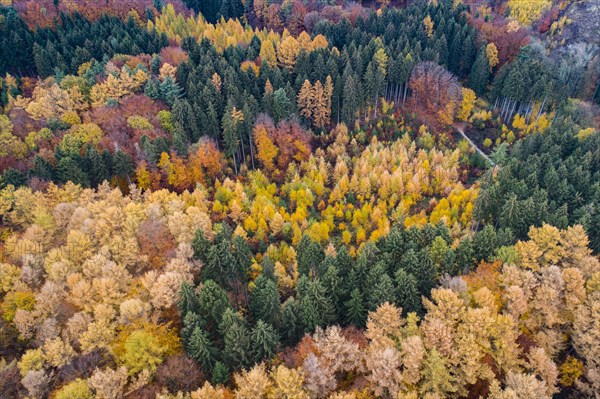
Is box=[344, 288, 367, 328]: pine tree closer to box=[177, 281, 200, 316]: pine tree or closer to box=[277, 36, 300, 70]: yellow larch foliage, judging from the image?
box=[177, 281, 200, 316]: pine tree

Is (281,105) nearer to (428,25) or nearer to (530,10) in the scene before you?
(428,25)

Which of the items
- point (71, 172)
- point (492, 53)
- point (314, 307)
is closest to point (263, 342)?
point (314, 307)

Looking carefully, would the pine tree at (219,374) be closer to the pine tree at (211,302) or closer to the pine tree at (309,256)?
the pine tree at (211,302)

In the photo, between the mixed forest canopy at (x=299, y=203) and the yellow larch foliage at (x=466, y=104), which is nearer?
the mixed forest canopy at (x=299, y=203)

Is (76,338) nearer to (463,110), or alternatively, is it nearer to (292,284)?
(292,284)

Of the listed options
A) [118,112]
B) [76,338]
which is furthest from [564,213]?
[118,112]

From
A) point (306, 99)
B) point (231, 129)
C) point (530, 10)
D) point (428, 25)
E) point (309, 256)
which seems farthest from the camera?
point (530, 10)

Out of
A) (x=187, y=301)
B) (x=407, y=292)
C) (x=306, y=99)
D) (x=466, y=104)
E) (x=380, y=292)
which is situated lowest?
(x=187, y=301)

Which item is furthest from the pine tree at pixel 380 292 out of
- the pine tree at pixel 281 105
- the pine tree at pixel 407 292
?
the pine tree at pixel 281 105

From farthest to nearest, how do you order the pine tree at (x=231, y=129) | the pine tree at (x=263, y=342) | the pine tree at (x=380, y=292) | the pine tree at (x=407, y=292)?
the pine tree at (x=231, y=129), the pine tree at (x=407, y=292), the pine tree at (x=380, y=292), the pine tree at (x=263, y=342)
